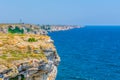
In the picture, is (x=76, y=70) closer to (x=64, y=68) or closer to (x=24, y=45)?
(x=64, y=68)

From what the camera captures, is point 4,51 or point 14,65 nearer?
point 14,65

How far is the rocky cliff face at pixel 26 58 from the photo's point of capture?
34125 mm

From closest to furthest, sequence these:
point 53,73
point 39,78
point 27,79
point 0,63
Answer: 1. point 0,63
2. point 27,79
3. point 39,78
4. point 53,73

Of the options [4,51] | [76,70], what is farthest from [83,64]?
[4,51]

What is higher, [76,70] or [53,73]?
[53,73]

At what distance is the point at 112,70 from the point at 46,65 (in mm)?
50995

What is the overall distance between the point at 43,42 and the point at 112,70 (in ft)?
152

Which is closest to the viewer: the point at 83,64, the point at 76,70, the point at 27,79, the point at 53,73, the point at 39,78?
the point at 27,79

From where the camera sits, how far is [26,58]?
36.3 meters

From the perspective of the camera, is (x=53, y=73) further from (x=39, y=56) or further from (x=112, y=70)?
(x=112, y=70)

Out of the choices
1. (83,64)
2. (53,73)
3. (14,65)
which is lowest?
(83,64)

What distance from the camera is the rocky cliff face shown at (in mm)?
34125

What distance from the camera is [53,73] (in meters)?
43.3

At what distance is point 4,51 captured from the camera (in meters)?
37.5
